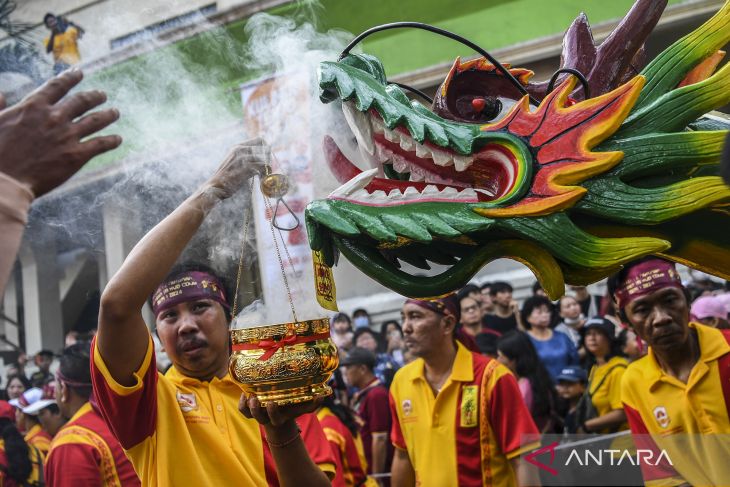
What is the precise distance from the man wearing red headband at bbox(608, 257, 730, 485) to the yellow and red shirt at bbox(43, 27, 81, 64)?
3.10 m

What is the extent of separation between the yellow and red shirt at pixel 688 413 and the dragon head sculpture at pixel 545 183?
4.65 feet

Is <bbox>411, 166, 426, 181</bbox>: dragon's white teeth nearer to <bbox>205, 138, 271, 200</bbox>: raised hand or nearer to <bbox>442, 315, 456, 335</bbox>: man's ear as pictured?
<bbox>205, 138, 271, 200</bbox>: raised hand

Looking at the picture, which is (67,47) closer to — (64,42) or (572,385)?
(64,42)

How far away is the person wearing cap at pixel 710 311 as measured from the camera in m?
5.84

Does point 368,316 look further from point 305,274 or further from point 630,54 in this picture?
point 630,54

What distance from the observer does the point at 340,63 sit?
6.61 ft

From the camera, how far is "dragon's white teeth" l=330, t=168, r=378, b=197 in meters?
1.96

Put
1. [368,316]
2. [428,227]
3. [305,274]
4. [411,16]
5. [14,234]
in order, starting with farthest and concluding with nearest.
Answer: [368,316], [411,16], [305,274], [428,227], [14,234]

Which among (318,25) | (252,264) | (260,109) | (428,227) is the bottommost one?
(428,227)

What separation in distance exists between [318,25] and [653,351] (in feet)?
7.72

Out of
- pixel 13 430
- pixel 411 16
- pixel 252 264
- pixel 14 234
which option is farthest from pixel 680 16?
pixel 14 234

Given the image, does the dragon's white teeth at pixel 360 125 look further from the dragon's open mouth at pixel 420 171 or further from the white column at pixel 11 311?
the white column at pixel 11 311

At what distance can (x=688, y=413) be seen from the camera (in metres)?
3.85

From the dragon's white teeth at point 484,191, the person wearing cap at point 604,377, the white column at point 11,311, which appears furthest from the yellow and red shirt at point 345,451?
the white column at point 11,311
